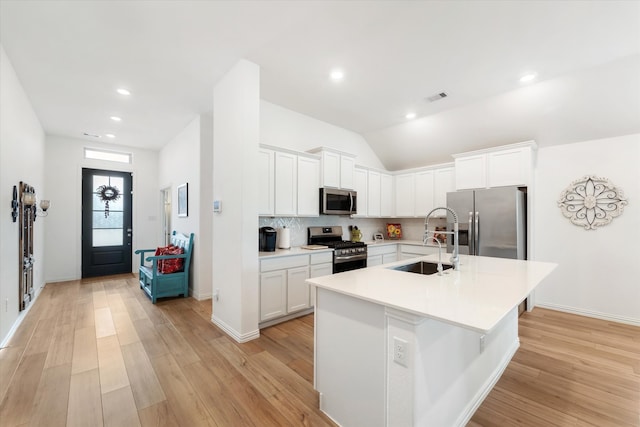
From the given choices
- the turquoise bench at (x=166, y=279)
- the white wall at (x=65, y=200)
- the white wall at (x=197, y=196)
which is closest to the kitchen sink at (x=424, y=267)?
the white wall at (x=197, y=196)

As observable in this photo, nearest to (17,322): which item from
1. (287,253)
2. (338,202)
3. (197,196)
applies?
(197,196)

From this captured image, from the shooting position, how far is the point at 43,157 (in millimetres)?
5043

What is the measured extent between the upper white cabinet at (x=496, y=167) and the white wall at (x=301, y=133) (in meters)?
1.83

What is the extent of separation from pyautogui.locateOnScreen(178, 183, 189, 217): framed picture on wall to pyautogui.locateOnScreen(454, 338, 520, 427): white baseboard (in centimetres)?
469

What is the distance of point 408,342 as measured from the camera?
1329 mm

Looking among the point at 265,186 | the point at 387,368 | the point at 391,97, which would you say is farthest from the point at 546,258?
the point at 265,186

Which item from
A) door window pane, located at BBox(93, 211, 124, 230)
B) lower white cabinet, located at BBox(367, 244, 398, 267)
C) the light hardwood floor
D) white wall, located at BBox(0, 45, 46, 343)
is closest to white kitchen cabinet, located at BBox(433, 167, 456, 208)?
lower white cabinet, located at BBox(367, 244, 398, 267)

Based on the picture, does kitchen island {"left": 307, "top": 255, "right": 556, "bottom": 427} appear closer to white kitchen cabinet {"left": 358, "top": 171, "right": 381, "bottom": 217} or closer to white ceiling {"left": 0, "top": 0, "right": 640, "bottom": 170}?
white ceiling {"left": 0, "top": 0, "right": 640, "bottom": 170}

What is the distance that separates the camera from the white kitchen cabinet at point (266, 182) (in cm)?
349

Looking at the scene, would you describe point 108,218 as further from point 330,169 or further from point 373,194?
point 373,194

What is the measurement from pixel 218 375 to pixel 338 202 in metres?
2.86

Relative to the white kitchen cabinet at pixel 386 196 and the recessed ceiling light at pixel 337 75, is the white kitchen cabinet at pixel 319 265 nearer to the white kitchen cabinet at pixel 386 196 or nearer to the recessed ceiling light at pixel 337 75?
the white kitchen cabinet at pixel 386 196

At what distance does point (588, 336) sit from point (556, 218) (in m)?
1.66

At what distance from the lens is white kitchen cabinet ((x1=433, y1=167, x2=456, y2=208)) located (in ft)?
15.5
